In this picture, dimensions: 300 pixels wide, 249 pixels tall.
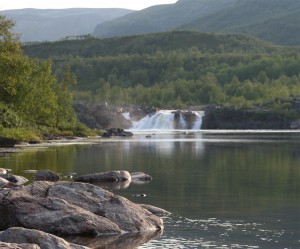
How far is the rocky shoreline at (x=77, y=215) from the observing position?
29.0 m

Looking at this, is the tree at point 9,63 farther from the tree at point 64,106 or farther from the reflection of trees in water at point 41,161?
the tree at point 64,106

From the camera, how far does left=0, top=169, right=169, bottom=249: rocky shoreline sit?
2902cm

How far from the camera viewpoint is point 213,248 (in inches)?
1069

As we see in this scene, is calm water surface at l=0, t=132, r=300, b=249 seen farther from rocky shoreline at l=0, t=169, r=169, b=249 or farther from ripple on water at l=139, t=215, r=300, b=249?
rocky shoreline at l=0, t=169, r=169, b=249

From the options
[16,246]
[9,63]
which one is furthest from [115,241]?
[9,63]

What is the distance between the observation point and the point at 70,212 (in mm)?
29469

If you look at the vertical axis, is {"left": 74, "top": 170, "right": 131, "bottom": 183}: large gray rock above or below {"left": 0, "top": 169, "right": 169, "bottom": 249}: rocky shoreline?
below

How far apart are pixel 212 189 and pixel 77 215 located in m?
15.7

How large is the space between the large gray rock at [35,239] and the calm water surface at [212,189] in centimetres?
417

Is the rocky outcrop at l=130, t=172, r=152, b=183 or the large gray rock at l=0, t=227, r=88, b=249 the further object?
the rocky outcrop at l=130, t=172, r=152, b=183

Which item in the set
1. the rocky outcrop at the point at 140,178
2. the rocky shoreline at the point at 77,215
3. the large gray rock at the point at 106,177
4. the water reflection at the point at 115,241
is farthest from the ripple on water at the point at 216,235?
the rocky outcrop at the point at 140,178

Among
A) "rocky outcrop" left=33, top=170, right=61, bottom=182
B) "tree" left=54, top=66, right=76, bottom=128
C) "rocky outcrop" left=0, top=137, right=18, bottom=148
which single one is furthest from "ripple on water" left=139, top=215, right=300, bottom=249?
"tree" left=54, top=66, right=76, bottom=128

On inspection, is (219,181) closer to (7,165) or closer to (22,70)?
(7,165)

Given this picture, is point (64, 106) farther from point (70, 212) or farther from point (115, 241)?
point (115, 241)
